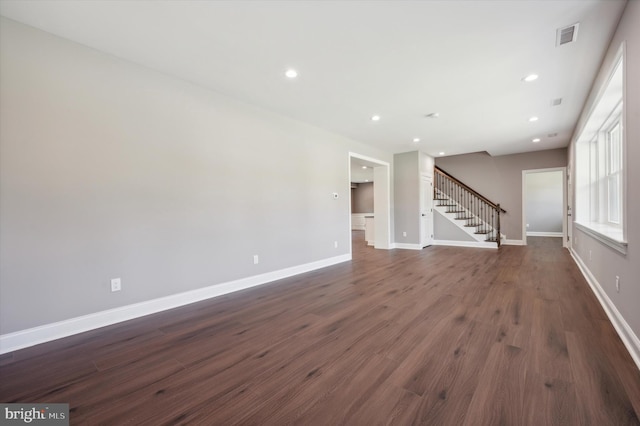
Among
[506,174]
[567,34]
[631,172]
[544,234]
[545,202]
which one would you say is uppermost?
[567,34]

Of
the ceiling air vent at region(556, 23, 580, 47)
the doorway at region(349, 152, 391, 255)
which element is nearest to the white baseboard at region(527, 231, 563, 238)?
the doorway at region(349, 152, 391, 255)

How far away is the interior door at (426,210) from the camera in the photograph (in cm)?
731

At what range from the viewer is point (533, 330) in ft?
7.59

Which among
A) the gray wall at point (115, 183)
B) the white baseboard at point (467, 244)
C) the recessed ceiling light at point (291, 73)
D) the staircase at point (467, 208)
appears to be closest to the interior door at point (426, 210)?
the white baseboard at point (467, 244)

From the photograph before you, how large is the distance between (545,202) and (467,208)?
11.5ft

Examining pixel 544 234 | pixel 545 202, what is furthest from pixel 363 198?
pixel 544 234

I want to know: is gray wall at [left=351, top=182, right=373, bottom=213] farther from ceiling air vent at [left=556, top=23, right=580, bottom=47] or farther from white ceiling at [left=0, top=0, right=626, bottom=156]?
ceiling air vent at [left=556, top=23, right=580, bottom=47]

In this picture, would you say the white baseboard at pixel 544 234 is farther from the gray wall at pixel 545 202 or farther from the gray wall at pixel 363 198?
the gray wall at pixel 363 198

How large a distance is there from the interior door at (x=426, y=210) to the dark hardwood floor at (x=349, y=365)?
4141 mm

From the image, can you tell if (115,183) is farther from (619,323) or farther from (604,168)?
(604,168)

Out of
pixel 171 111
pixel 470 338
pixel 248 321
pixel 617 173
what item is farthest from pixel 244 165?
pixel 617 173

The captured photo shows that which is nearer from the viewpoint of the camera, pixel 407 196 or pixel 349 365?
pixel 349 365

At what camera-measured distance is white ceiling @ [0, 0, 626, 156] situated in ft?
6.88

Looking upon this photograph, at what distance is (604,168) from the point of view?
4.16 meters
